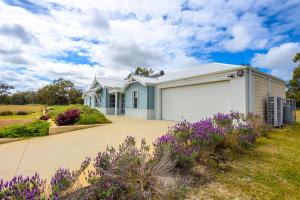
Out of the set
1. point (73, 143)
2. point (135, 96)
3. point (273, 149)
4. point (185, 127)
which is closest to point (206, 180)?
point (185, 127)

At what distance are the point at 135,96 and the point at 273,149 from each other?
42.1 ft

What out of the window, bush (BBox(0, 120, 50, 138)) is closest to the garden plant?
bush (BBox(0, 120, 50, 138))

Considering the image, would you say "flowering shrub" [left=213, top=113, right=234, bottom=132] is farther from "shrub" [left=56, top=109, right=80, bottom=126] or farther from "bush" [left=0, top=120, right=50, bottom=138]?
"shrub" [left=56, top=109, right=80, bottom=126]

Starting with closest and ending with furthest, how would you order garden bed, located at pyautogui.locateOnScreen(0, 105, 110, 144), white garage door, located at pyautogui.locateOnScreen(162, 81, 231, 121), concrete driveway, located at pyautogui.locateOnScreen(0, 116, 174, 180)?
concrete driveway, located at pyautogui.locateOnScreen(0, 116, 174, 180) → garden bed, located at pyautogui.locateOnScreen(0, 105, 110, 144) → white garage door, located at pyautogui.locateOnScreen(162, 81, 231, 121)

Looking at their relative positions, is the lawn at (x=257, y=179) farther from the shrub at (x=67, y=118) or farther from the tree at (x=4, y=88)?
the tree at (x=4, y=88)

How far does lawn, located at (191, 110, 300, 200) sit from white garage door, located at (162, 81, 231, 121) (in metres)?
5.39

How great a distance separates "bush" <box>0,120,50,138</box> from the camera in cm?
706

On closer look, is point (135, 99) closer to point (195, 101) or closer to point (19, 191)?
point (195, 101)

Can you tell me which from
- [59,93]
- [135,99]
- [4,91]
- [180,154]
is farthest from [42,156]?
[4,91]

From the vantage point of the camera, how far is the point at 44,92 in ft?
136

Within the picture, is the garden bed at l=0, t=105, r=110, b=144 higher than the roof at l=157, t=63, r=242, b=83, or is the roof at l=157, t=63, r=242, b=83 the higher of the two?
the roof at l=157, t=63, r=242, b=83

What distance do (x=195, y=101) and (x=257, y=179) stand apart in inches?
340

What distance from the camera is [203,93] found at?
1150 cm

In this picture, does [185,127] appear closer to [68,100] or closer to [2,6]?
[2,6]
